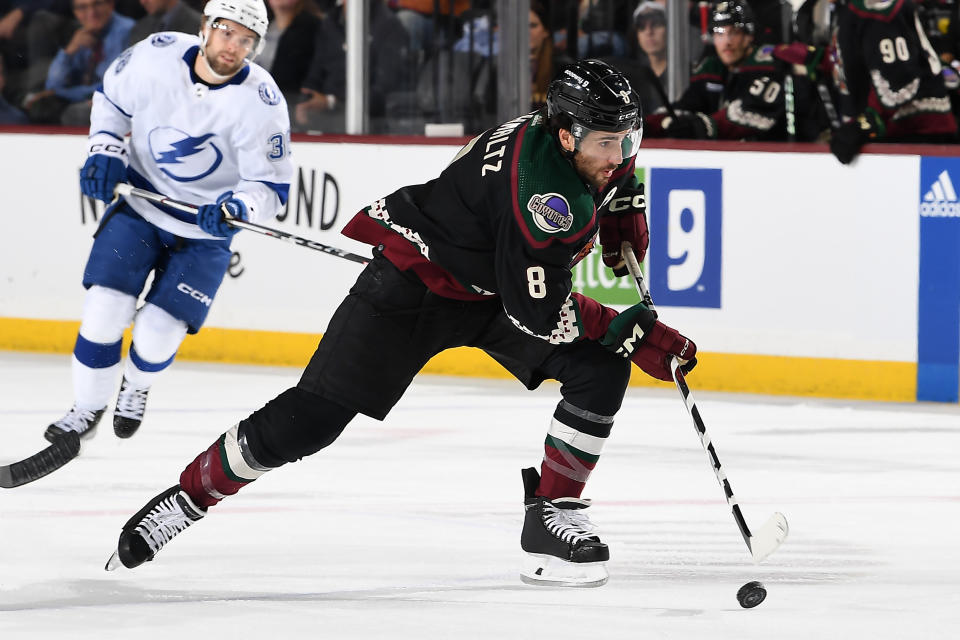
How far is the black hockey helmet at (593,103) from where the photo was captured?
132 inches

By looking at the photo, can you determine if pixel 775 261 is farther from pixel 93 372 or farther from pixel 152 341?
pixel 93 372

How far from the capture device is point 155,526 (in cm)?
366

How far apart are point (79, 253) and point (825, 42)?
3017 millimetres

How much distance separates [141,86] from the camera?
4840 millimetres

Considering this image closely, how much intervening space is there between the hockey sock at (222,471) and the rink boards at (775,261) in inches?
123

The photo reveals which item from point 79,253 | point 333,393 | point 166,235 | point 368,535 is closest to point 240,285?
point 79,253

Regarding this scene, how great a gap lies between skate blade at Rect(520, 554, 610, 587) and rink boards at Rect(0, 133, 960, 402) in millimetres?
2870

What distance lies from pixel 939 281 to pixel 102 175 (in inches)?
113

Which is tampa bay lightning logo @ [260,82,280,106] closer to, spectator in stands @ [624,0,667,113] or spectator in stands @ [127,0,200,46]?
spectator in stands @ [624,0,667,113]

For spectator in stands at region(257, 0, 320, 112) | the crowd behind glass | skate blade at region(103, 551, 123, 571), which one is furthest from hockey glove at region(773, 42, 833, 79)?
skate blade at region(103, 551, 123, 571)

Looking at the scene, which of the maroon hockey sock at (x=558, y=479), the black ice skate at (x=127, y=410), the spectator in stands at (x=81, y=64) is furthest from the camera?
the spectator in stands at (x=81, y=64)

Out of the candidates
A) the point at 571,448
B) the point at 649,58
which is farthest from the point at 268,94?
the point at 649,58

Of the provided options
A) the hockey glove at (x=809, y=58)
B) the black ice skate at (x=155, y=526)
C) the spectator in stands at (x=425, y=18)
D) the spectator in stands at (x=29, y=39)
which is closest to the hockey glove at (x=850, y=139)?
the hockey glove at (x=809, y=58)

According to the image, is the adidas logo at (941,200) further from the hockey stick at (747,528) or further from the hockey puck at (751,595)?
the hockey puck at (751,595)
